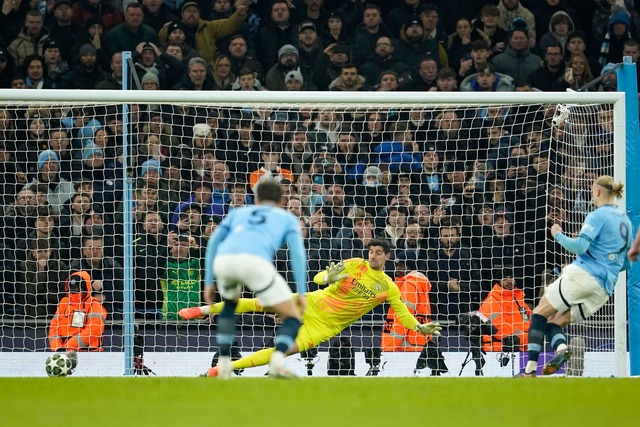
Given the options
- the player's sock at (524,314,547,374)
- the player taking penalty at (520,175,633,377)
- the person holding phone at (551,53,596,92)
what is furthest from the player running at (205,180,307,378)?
the person holding phone at (551,53,596,92)

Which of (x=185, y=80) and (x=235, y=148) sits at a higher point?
(x=185, y=80)

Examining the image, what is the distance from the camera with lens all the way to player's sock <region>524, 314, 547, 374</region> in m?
2.09

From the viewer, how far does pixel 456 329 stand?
1210cm

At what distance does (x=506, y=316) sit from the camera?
37.2 feet

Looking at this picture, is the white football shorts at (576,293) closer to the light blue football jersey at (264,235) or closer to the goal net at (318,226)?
the goal net at (318,226)

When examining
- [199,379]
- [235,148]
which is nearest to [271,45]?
[235,148]

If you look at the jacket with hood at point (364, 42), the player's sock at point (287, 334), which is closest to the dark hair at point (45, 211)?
the jacket with hood at point (364, 42)

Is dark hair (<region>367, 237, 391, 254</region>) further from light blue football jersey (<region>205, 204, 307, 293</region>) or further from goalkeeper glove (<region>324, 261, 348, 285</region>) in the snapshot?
light blue football jersey (<region>205, 204, 307, 293</region>)

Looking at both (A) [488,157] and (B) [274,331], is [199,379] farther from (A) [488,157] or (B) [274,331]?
(A) [488,157]

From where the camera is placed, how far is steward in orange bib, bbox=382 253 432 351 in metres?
11.4

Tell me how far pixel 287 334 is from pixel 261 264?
1.63ft

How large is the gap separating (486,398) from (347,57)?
317 inches

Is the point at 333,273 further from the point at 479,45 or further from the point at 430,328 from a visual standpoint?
the point at 479,45

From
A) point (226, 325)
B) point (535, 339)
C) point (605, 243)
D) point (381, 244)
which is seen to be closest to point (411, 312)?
point (381, 244)
